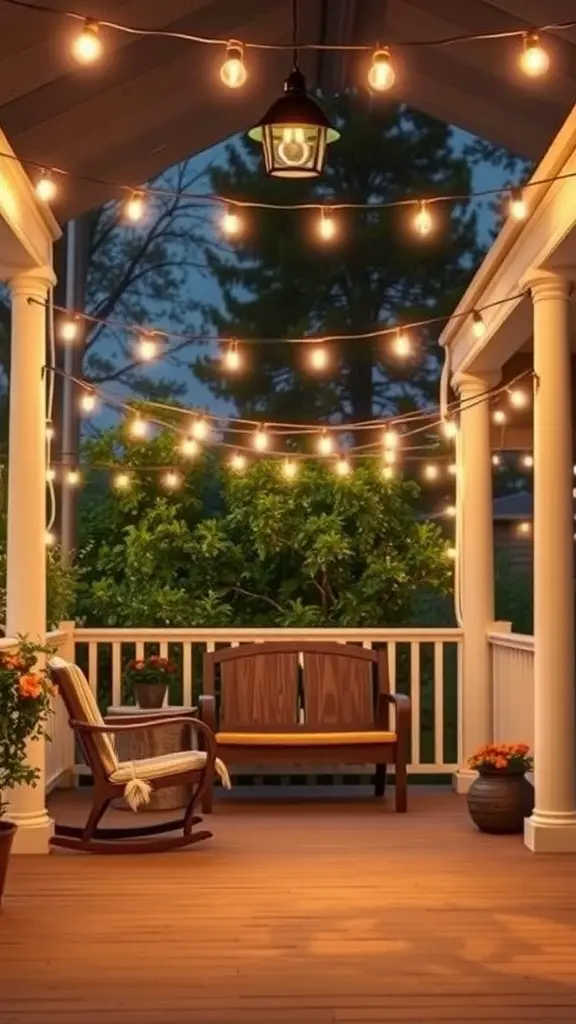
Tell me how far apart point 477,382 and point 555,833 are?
3.21 metres

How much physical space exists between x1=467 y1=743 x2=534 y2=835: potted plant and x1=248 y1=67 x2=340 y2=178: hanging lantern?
302 centimetres

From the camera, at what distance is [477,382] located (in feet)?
29.9

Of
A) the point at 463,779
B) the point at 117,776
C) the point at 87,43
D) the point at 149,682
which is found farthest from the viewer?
the point at 463,779

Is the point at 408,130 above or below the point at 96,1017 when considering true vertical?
above

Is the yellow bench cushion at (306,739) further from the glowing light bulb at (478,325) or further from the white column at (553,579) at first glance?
the glowing light bulb at (478,325)

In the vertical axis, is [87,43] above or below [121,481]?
above

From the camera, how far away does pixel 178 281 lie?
54.2 feet

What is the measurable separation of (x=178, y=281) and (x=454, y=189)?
10.3 feet

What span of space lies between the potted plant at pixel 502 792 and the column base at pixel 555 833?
1.47ft

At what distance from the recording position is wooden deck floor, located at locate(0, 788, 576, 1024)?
431cm

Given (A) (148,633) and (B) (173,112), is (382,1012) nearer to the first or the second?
(A) (148,633)

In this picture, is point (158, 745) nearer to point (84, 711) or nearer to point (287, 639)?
point (287, 639)

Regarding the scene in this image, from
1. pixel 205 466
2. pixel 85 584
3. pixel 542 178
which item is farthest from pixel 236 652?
pixel 542 178

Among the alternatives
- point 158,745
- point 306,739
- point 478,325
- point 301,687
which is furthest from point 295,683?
point 478,325
